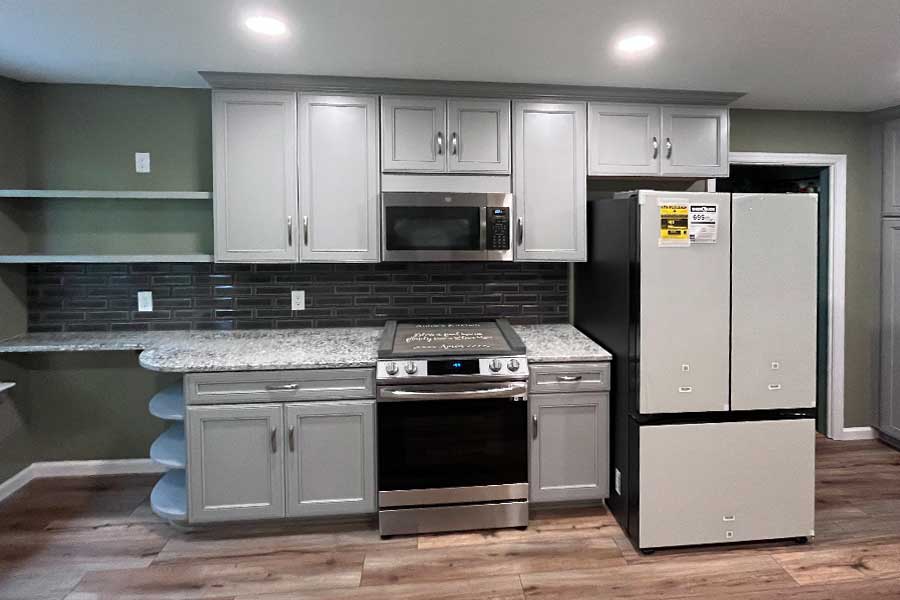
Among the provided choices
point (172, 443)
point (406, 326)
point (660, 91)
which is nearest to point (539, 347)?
point (406, 326)

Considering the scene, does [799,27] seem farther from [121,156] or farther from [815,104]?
[121,156]

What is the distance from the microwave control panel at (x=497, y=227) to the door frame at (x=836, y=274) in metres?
2.00

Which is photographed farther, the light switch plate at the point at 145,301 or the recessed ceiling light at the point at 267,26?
the light switch plate at the point at 145,301

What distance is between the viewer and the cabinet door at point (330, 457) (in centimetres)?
258

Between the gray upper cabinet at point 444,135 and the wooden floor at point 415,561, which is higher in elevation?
the gray upper cabinet at point 444,135

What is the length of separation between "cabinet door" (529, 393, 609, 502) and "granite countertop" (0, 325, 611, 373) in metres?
0.23

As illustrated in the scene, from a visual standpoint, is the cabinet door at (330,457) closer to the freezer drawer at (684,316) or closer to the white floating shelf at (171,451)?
the white floating shelf at (171,451)

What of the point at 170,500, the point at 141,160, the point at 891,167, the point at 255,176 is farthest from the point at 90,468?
the point at 891,167

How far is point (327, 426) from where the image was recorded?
2586mm

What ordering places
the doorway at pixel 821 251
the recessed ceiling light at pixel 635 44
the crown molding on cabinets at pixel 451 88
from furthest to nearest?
the doorway at pixel 821 251 < the crown molding on cabinets at pixel 451 88 < the recessed ceiling light at pixel 635 44

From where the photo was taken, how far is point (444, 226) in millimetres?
2943

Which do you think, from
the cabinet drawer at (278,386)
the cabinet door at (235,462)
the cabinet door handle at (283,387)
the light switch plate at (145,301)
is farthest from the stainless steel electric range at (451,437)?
the light switch plate at (145,301)

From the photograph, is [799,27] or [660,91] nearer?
[799,27]

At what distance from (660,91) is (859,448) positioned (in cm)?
270
